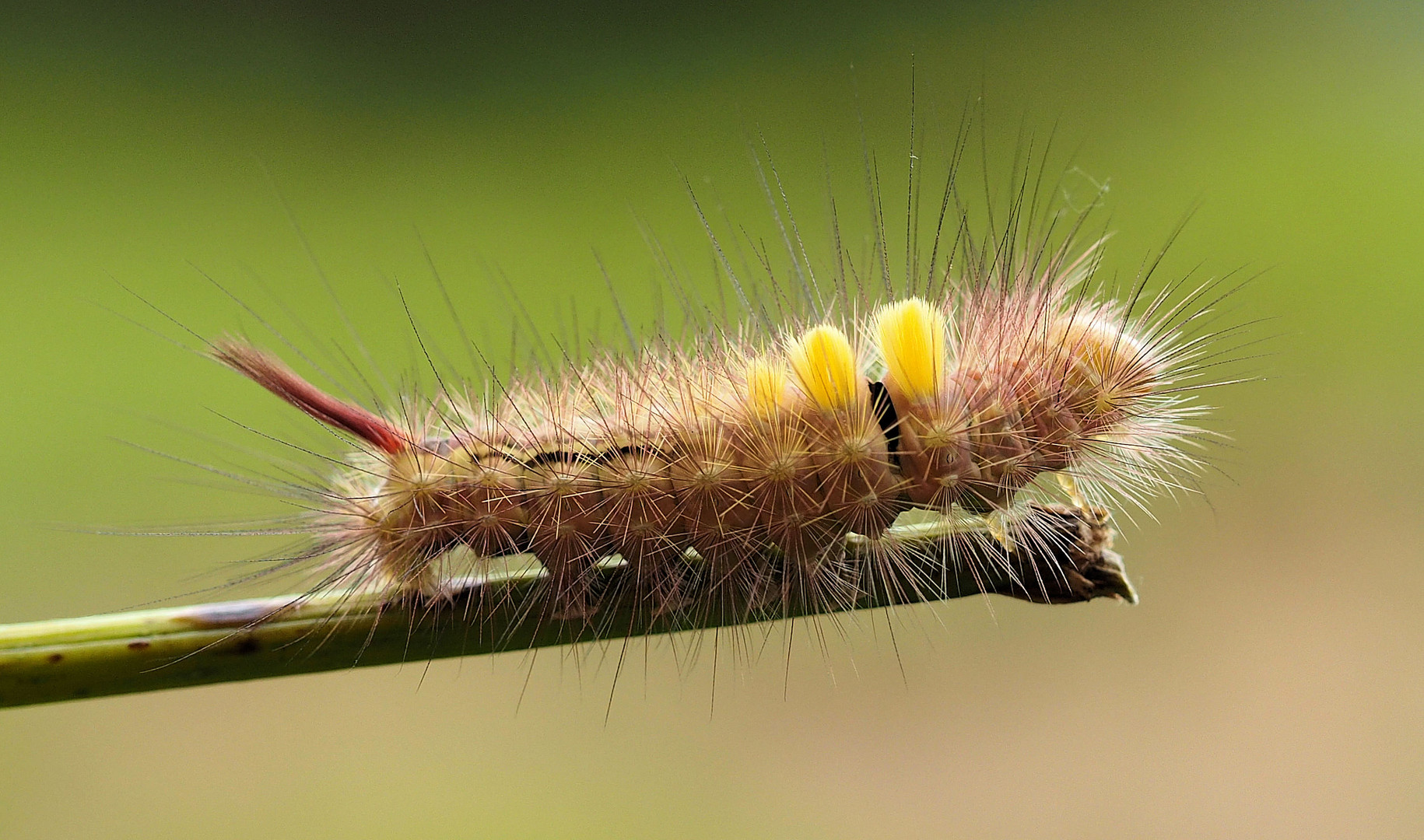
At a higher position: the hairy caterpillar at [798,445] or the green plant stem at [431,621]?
the hairy caterpillar at [798,445]

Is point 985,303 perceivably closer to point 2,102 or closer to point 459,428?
point 459,428

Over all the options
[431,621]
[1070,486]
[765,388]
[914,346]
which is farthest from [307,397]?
[1070,486]

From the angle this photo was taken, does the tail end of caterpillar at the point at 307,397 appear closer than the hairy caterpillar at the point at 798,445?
No

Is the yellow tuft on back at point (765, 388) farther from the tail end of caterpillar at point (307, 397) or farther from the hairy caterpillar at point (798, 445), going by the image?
the tail end of caterpillar at point (307, 397)

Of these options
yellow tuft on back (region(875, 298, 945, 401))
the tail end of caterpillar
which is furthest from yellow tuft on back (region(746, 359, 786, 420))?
→ the tail end of caterpillar

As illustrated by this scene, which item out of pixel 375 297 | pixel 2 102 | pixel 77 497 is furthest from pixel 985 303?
pixel 2 102

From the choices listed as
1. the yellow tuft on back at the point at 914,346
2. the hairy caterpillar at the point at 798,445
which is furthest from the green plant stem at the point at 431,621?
the yellow tuft on back at the point at 914,346

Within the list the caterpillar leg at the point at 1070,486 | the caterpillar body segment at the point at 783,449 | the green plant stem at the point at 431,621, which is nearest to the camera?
the green plant stem at the point at 431,621

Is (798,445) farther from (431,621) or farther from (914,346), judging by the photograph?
(431,621)

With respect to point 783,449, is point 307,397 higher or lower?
higher
